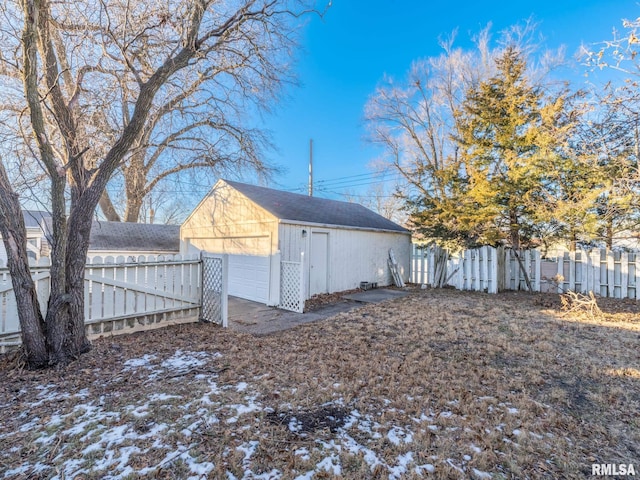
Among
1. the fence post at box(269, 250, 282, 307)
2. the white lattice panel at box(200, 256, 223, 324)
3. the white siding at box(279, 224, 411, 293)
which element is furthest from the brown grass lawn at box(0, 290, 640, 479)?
the white siding at box(279, 224, 411, 293)

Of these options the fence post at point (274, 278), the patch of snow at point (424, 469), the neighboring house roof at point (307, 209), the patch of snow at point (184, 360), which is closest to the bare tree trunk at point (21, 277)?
the patch of snow at point (184, 360)

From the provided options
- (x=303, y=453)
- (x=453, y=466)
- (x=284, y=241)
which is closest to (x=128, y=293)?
(x=284, y=241)

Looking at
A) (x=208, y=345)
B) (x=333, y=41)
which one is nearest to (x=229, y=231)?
(x=208, y=345)

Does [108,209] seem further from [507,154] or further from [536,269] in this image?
[536,269]

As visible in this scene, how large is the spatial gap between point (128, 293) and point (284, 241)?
13.5ft

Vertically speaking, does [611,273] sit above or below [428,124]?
below

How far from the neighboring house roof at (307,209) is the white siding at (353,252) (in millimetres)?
307

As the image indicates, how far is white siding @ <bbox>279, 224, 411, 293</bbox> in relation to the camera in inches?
344

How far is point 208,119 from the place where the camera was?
9.64 metres

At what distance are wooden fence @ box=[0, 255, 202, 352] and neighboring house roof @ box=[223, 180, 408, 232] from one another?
3323mm

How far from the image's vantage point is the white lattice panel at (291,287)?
293 inches

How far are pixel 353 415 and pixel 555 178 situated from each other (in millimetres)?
9770

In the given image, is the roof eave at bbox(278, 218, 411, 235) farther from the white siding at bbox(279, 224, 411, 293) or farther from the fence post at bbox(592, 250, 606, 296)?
the fence post at bbox(592, 250, 606, 296)

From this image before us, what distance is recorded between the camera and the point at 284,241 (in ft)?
27.9
